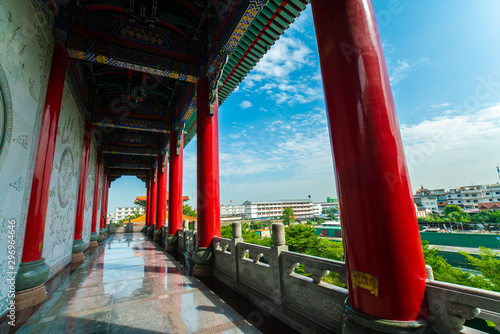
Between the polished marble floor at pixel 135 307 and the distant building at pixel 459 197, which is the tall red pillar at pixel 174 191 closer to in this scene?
the polished marble floor at pixel 135 307

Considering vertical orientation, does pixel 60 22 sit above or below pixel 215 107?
→ above

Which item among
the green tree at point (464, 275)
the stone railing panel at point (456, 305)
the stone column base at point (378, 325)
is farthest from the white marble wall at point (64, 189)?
the green tree at point (464, 275)

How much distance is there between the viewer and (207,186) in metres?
5.96

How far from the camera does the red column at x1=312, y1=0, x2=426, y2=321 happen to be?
1685 mm

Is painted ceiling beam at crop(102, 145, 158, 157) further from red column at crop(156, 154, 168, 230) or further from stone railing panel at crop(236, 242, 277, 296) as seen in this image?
stone railing panel at crop(236, 242, 277, 296)

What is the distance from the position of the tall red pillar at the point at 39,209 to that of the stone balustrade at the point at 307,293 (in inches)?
133

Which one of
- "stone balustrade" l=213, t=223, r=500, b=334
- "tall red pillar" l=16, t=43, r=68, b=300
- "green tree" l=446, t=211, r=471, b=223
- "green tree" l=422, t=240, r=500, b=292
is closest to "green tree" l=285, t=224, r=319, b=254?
"green tree" l=422, t=240, r=500, b=292

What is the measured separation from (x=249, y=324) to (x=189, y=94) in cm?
761

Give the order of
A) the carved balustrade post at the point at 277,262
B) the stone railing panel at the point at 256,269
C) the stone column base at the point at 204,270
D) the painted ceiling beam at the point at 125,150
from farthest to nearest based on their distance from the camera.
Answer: the painted ceiling beam at the point at 125,150
the stone column base at the point at 204,270
the stone railing panel at the point at 256,269
the carved balustrade post at the point at 277,262

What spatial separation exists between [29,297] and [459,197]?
73.7 metres

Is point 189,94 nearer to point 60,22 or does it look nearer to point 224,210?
point 60,22

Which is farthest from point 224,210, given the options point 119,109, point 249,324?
point 249,324

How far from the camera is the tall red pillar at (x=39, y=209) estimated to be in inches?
156

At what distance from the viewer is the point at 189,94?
28.2 feet
